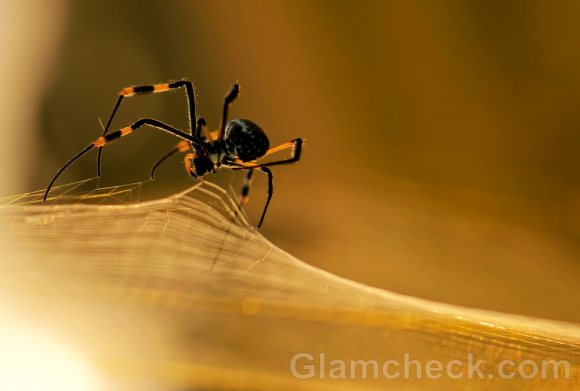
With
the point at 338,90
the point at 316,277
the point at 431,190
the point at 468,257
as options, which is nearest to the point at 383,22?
the point at 338,90

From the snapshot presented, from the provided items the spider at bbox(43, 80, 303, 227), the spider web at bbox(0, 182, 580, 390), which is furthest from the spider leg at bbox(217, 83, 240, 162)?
the spider web at bbox(0, 182, 580, 390)

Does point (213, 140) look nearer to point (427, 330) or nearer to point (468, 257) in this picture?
point (468, 257)

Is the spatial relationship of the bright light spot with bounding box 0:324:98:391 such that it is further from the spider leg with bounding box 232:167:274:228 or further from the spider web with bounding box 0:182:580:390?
the spider leg with bounding box 232:167:274:228

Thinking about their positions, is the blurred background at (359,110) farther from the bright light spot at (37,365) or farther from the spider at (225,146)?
the bright light spot at (37,365)

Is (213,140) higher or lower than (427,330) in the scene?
higher

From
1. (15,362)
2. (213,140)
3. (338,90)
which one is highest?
(338,90)

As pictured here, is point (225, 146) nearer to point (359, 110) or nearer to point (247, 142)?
point (247, 142)
